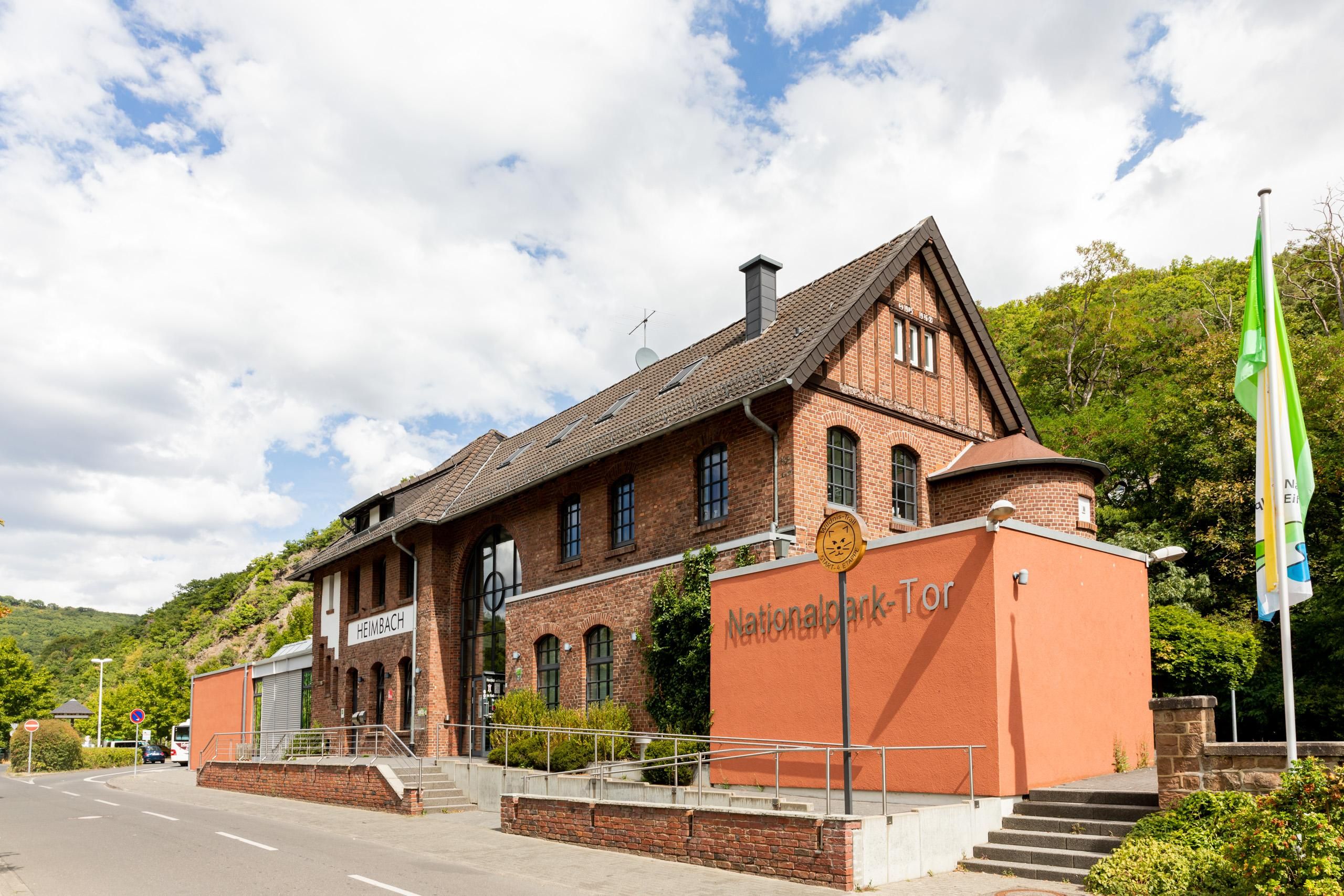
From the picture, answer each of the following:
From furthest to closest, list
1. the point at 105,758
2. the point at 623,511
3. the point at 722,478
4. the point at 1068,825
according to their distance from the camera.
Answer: the point at 105,758, the point at 623,511, the point at 722,478, the point at 1068,825

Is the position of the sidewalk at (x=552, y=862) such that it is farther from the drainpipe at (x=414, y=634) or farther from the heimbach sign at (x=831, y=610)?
the drainpipe at (x=414, y=634)

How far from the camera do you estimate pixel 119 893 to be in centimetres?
1038

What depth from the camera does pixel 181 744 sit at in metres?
51.8

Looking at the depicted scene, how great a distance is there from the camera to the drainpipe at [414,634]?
2680cm

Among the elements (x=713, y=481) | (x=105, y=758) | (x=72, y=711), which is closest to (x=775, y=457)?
(x=713, y=481)

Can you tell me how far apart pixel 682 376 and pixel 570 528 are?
13.7ft

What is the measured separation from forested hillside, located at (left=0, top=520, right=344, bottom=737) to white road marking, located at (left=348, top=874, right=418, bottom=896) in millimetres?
43156

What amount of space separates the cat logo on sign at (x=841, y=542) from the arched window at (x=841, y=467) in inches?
233

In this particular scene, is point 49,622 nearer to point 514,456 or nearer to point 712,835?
point 514,456

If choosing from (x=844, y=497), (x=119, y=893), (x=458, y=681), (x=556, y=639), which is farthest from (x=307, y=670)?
(x=119, y=893)

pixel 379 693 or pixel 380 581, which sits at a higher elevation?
pixel 380 581

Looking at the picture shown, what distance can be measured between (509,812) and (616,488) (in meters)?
7.69

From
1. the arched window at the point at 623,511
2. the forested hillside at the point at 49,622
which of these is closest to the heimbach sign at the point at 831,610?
the arched window at the point at 623,511

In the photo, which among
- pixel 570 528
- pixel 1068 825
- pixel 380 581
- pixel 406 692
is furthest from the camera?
pixel 380 581
